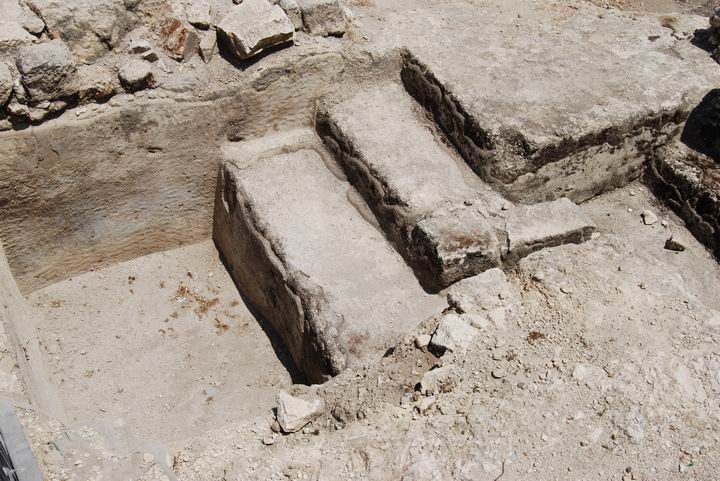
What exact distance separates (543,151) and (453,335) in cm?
153

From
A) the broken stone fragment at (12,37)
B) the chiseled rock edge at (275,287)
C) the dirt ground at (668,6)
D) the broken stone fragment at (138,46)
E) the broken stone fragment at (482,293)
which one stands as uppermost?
the dirt ground at (668,6)

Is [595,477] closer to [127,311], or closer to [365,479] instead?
[365,479]

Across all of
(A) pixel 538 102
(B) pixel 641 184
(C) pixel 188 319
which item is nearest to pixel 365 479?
(C) pixel 188 319

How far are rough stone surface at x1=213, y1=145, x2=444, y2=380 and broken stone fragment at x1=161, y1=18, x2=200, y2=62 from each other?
676 millimetres

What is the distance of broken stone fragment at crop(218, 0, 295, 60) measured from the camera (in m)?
4.52

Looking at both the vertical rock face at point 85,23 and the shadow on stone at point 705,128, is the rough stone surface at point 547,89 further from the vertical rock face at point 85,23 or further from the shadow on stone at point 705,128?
the vertical rock face at point 85,23

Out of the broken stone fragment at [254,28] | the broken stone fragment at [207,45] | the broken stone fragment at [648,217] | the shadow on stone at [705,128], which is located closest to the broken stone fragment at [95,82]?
the broken stone fragment at [207,45]

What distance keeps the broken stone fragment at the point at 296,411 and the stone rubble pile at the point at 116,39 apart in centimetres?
216

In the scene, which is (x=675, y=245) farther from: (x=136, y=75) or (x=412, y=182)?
(x=136, y=75)

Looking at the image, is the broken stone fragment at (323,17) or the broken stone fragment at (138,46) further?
the broken stone fragment at (323,17)

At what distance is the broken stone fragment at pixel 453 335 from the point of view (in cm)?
347

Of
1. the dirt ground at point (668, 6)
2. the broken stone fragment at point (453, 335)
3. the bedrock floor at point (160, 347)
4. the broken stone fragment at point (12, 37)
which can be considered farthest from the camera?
the dirt ground at point (668, 6)

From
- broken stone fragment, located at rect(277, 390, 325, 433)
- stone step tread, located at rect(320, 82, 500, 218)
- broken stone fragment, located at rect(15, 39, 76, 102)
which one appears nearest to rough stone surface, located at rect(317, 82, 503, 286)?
stone step tread, located at rect(320, 82, 500, 218)

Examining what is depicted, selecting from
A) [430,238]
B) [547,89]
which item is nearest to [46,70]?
[430,238]
